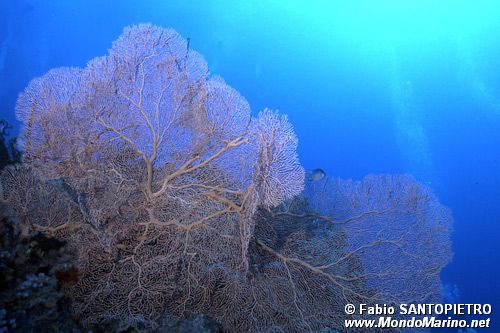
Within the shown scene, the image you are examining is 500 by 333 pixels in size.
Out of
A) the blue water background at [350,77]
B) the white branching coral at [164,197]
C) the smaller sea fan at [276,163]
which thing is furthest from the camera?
the blue water background at [350,77]

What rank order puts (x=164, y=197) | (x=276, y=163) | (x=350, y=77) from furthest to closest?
(x=350, y=77), (x=164, y=197), (x=276, y=163)

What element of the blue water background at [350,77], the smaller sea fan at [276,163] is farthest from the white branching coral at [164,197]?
the blue water background at [350,77]

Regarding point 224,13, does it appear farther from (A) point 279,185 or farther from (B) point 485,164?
(A) point 279,185

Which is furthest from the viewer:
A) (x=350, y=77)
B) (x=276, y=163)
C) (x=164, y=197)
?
(x=350, y=77)

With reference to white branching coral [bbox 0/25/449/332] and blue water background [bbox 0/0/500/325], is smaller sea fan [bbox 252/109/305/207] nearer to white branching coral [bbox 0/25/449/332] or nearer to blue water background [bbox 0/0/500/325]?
white branching coral [bbox 0/25/449/332]

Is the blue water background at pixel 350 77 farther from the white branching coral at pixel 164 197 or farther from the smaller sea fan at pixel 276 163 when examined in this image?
the smaller sea fan at pixel 276 163

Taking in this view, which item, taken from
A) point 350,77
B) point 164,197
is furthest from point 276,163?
point 350,77

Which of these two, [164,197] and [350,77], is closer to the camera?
[164,197]

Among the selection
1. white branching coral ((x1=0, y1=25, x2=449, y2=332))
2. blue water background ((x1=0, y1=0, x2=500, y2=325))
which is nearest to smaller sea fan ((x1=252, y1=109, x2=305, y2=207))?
white branching coral ((x1=0, y1=25, x2=449, y2=332))

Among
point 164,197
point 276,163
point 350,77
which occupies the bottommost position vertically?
point 164,197

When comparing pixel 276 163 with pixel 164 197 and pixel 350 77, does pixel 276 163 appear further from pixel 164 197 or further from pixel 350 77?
pixel 350 77

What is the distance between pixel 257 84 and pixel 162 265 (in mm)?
70428

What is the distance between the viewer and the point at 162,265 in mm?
3924

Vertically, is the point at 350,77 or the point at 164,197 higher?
the point at 350,77
